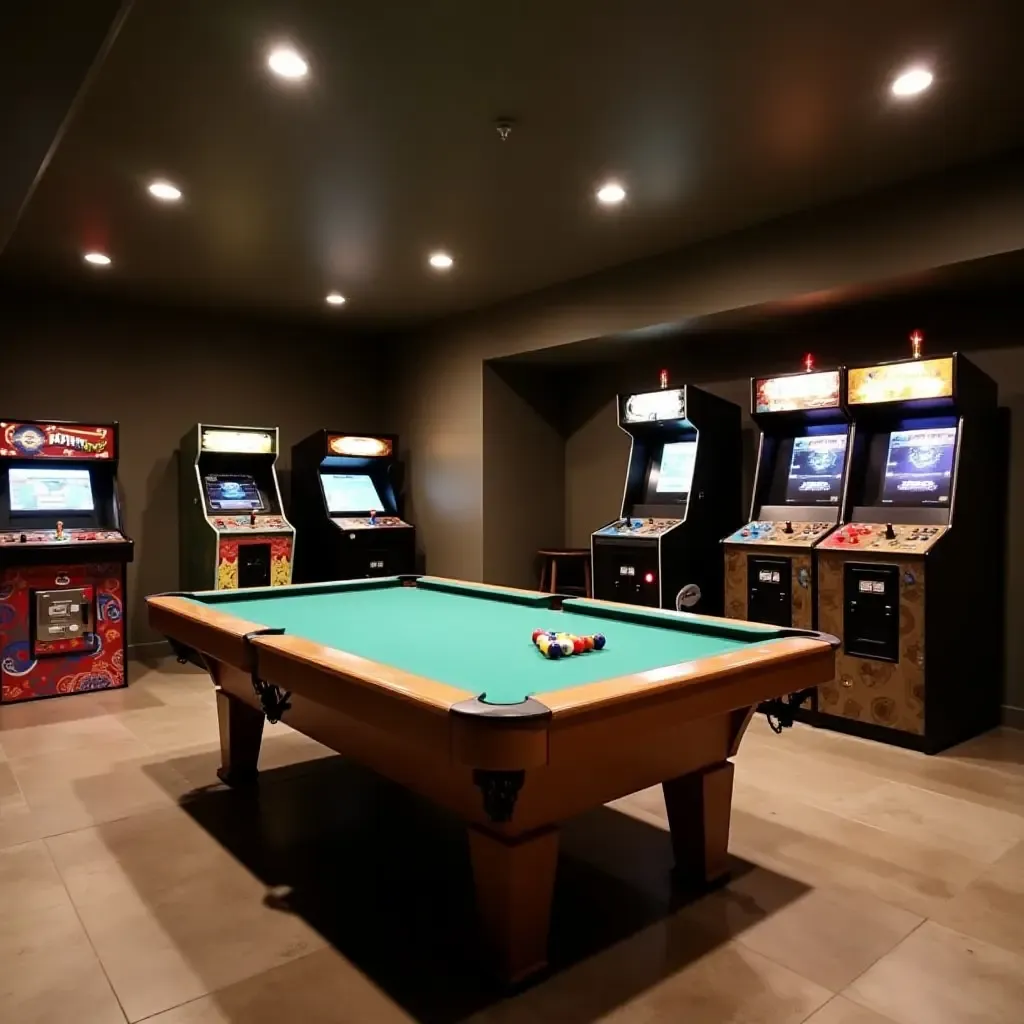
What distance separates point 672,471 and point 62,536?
Result: 386 cm

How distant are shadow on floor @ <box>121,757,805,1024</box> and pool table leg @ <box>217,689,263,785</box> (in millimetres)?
81

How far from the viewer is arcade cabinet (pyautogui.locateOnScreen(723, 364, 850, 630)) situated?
13.5ft

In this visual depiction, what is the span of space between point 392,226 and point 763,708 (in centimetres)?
323

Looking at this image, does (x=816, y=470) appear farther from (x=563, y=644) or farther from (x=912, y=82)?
(x=563, y=644)

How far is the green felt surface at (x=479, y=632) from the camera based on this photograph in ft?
6.81

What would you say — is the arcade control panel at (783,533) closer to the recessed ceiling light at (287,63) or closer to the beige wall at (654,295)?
the beige wall at (654,295)

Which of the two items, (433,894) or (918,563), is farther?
(918,563)

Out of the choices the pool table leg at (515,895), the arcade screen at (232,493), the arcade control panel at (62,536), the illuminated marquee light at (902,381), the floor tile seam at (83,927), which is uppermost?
the illuminated marquee light at (902,381)

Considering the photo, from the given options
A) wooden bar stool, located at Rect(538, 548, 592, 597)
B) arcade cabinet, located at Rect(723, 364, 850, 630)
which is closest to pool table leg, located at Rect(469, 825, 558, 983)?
arcade cabinet, located at Rect(723, 364, 850, 630)

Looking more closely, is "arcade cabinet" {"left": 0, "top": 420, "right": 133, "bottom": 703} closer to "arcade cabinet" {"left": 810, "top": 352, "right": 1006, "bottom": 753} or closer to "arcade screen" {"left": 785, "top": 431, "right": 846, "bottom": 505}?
"arcade screen" {"left": 785, "top": 431, "right": 846, "bottom": 505}

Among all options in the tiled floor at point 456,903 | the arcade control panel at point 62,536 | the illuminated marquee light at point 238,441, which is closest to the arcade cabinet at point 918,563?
the tiled floor at point 456,903

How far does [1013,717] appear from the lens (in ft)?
13.2

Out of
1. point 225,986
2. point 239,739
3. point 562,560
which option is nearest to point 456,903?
point 225,986

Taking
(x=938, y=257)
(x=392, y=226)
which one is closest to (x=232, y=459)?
(x=392, y=226)
